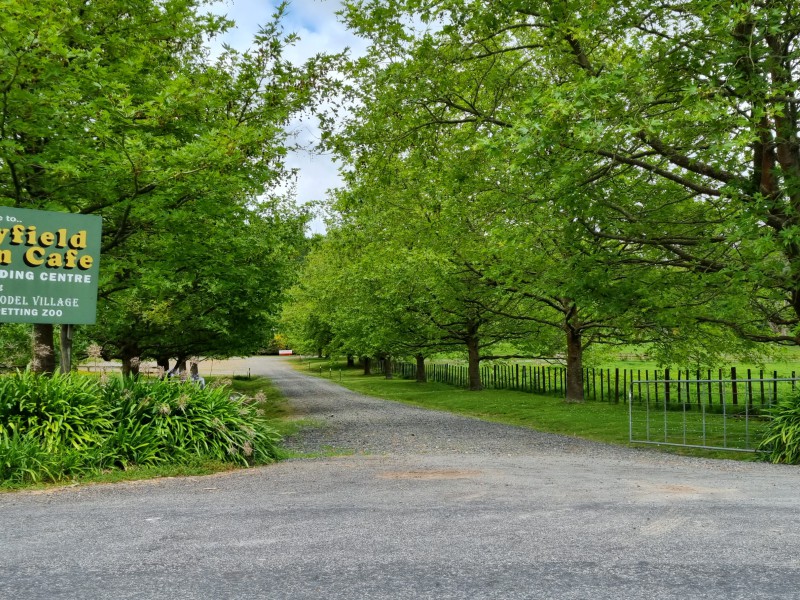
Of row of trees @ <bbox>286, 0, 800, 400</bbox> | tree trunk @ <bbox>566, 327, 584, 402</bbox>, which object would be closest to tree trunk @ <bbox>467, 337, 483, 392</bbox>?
tree trunk @ <bbox>566, 327, 584, 402</bbox>

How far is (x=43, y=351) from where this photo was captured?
11.0 meters

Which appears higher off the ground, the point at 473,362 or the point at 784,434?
the point at 473,362

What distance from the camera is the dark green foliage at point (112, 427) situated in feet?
24.6

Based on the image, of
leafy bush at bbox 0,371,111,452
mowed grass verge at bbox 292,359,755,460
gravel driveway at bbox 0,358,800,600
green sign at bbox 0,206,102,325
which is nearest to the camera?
gravel driveway at bbox 0,358,800,600

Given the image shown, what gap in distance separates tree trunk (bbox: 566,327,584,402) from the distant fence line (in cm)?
62

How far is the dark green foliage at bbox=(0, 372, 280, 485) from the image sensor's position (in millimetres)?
7508

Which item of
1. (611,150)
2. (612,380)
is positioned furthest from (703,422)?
(612,380)

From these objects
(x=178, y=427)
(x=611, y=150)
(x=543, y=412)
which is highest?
(x=611, y=150)

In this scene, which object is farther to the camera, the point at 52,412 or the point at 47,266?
the point at 47,266

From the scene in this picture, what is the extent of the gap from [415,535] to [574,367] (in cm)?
1634

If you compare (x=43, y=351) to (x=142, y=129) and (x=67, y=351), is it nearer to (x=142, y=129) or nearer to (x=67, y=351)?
(x=67, y=351)

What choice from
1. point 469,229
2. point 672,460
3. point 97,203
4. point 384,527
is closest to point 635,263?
point 672,460

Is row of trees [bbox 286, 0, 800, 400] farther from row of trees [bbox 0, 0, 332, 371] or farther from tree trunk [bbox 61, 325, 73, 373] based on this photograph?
tree trunk [bbox 61, 325, 73, 373]

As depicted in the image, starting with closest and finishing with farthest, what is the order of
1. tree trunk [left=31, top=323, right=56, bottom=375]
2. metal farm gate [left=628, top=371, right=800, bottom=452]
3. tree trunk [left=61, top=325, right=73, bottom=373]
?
tree trunk [left=61, top=325, right=73, bottom=373] < metal farm gate [left=628, top=371, right=800, bottom=452] < tree trunk [left=31, top=323, right=56, bottom=375]
